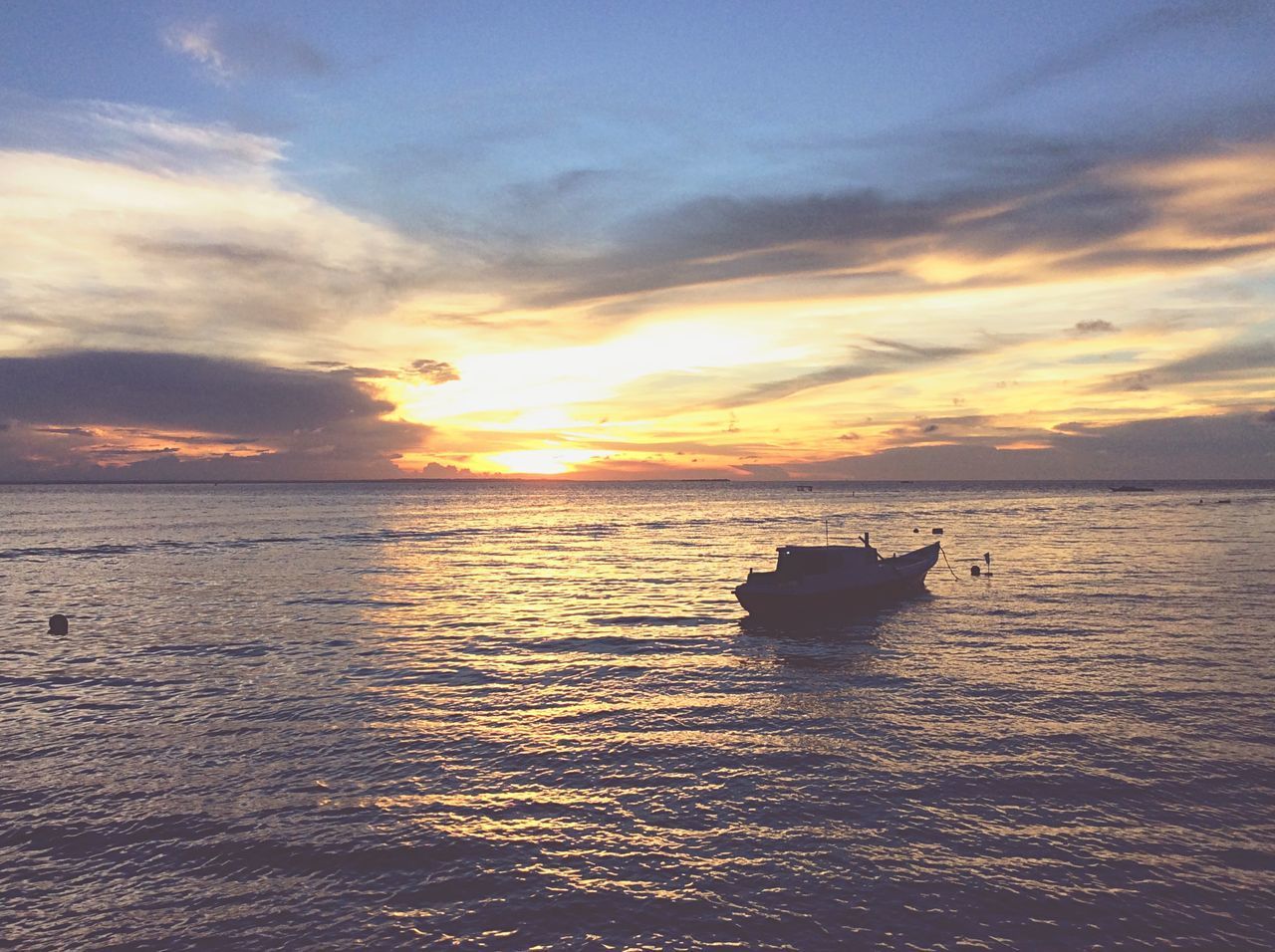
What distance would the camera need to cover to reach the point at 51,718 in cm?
2761

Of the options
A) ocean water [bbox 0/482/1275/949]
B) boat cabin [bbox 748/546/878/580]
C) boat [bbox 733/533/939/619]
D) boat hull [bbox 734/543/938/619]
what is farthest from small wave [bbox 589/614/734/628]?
boat cabin [bbox 748/546/878/580]

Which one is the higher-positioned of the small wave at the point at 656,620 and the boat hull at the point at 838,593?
the boat hull at the point at 838,593

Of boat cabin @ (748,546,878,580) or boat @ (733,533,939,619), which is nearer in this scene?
boat @ (733,533,939,619)

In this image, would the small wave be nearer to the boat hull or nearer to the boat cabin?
the boat hull

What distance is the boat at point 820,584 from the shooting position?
45.8m

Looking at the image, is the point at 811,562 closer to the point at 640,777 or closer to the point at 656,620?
the point at 656,620

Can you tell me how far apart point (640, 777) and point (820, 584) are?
28666 mm

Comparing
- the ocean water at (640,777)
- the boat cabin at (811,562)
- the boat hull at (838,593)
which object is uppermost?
the boat cabin at (811,562)

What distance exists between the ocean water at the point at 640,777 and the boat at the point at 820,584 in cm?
191

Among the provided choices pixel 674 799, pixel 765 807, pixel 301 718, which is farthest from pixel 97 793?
pixel 765 807

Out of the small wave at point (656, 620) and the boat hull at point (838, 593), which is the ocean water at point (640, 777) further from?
the boat hull at point (838, 593)

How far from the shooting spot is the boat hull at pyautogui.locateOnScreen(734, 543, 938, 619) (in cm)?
4575

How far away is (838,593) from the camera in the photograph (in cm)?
4941

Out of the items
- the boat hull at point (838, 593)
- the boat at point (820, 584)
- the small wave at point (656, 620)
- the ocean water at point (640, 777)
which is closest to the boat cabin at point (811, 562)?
the boat at point (820, 584)
